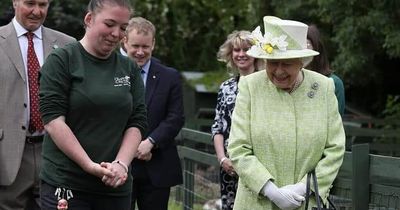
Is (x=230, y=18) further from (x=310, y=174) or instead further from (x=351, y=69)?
(x=310, y=174)

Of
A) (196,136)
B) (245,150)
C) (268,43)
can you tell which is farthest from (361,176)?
(196,136)

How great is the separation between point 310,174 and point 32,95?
6.95 ft

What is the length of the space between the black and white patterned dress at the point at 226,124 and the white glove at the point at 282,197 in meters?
1.91

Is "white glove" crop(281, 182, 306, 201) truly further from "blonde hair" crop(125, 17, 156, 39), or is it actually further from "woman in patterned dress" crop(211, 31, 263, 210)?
"blonde hair" crop(125, 17, 156, 39)

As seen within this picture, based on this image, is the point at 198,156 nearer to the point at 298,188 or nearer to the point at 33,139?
the point at 33,139

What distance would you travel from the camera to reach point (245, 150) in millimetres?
5719

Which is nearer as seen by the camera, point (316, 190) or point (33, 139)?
point (316, 190)

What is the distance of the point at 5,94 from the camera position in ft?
21.5

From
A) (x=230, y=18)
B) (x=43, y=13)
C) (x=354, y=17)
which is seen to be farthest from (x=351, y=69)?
(x=230, y=18)

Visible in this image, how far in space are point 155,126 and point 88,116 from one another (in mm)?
2181

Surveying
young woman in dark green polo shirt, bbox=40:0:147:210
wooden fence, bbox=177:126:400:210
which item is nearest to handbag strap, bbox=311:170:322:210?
young woman in dark green polo shirt, bbox=40:0:147:210

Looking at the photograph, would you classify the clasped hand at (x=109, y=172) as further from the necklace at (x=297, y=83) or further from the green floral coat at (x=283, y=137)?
the necklace at (x=297, y=83)

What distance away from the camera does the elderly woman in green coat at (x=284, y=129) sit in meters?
5.64

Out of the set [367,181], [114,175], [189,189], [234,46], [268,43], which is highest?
[268,43]
